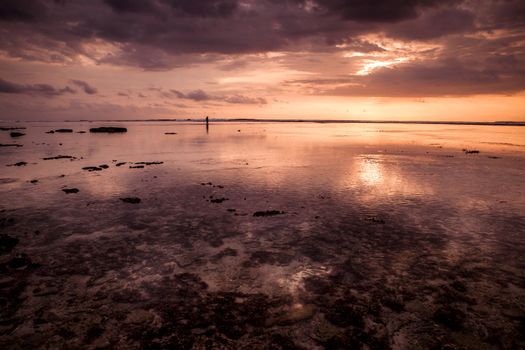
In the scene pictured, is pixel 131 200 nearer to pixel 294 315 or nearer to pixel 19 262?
pixel 19 262

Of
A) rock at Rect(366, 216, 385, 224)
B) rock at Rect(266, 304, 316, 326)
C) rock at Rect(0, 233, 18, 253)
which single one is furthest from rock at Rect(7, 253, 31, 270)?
rock at Rect(366, 216, 385, 224)

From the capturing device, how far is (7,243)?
10.3 m

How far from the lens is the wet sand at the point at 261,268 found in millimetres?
6230

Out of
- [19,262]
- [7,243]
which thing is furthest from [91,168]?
[19,262]

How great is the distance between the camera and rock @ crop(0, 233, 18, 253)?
9873 millimetres

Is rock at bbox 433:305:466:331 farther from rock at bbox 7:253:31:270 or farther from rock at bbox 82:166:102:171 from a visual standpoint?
rock at bbox 82:166:102:171

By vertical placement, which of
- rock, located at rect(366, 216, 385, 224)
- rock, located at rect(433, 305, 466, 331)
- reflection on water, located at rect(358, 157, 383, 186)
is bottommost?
rock, located at rect(433, 305, 466, 331)

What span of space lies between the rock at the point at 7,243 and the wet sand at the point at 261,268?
0.07 meters

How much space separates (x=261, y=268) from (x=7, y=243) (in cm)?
864

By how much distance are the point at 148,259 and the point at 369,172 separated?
1947 centimetres

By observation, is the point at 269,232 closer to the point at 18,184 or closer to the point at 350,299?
the point at 350,299

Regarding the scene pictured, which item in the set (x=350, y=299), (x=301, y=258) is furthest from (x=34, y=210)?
(x=350, y=299)

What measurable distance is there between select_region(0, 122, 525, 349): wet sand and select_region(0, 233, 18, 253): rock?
0.07 m

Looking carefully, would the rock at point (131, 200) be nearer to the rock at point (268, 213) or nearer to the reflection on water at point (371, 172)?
the rock at point (268, 213)
